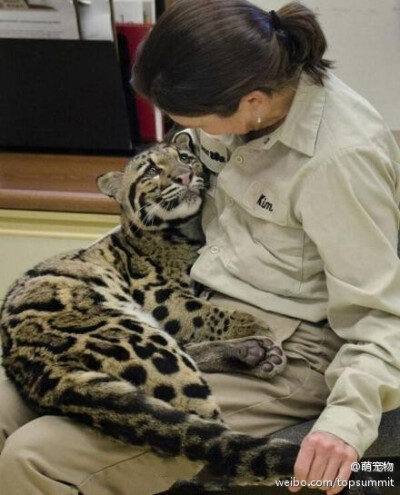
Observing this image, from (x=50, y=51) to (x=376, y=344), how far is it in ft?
4.53

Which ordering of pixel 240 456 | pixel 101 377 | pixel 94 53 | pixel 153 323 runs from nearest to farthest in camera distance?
pixel 240 456 < pixel 101 377 < pixel 153 323 < pixel 94 53

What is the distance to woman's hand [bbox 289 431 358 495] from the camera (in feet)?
3.40

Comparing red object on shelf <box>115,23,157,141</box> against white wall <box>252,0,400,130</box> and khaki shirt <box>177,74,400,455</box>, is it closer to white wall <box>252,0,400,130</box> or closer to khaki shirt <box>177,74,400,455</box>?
white wall <box>252,0,400,130</box>

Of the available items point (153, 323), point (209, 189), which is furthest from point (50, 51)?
point (153, 323)

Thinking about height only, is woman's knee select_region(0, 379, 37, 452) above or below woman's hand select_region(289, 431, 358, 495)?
below

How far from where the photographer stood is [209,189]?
1.56m

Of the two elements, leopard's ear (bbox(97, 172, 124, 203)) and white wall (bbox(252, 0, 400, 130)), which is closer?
leopard's ear (bbox(97, 172, 124, 203))

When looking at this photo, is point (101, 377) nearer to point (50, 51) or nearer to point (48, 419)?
point (48, 419)

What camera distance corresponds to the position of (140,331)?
1310 mm

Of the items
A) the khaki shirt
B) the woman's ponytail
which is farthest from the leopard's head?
the woman's ponytail

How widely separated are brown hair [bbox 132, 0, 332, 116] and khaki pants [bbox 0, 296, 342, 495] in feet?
1.51

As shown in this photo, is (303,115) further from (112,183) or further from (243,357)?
(112,183)

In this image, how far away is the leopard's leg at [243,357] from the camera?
129 centimetres

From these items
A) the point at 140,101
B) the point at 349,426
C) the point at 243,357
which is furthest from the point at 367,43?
the point at 349,426
